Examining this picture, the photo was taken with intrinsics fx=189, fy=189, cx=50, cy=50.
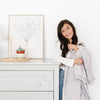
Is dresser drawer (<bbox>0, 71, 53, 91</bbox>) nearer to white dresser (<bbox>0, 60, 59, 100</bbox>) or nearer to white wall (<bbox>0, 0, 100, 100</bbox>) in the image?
white dresser (<bbox>0, 60, 59, 100</bbox>)

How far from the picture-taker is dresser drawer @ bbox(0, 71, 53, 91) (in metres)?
1.73

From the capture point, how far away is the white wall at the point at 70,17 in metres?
2.12

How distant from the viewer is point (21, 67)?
1.73m

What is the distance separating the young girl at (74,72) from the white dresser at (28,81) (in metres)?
0.13

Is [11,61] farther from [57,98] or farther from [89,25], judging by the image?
[89,25]

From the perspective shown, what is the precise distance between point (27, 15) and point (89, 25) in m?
0.71

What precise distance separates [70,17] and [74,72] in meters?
0.66

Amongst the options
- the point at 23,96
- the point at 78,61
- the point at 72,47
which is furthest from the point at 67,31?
the point at 23,96

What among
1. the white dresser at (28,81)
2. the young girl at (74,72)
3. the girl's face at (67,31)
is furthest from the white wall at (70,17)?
the white dresser at (28,81)

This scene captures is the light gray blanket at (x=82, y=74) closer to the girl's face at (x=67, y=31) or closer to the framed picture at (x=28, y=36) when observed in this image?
the girl's face at (x=67, y=31)

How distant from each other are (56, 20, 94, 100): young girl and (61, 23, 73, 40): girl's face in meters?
0.10

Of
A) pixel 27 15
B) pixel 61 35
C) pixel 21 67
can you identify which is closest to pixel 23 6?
pixel 27 15


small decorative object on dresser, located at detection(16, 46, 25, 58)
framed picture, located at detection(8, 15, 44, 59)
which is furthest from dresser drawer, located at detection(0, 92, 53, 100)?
framed picture, located at detection(8, 15, 44, 59)

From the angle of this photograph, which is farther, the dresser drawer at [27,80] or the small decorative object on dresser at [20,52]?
the small decorative object on dresser at [20,52]
